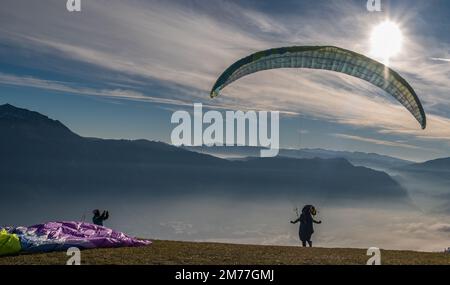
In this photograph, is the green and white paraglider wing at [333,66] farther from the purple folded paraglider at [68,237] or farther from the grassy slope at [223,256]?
the purple folded paraglider at [68,237]

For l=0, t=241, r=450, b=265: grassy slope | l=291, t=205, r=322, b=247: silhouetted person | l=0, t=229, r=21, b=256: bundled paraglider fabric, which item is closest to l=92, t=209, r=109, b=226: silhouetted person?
l=0, t=241, r=450, b=265: grassy slope

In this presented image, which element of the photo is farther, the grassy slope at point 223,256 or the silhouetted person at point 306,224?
the silhouetted person at point 306,224

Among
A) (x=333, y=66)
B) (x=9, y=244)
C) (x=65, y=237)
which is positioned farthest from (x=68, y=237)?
(x=333, y=66)

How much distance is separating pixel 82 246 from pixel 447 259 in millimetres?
14710

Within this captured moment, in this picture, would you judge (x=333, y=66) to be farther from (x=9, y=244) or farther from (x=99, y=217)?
(x=9, y=244)

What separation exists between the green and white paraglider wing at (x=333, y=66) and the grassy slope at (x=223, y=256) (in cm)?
756

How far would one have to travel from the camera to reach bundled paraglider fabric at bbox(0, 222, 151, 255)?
19875 millimetres

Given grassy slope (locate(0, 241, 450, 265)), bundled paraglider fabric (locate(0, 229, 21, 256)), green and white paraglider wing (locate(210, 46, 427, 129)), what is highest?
green and white paraglider wing (locate(210, 46, 427, 129))

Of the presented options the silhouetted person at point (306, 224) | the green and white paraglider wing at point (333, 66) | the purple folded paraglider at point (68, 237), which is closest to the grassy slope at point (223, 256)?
the purple folded paraglider at point (68, 237)

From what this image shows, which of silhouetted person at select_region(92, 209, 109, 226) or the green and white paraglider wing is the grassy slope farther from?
the green and white paraglider wing

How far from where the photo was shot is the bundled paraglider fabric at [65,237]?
19.9 metres
